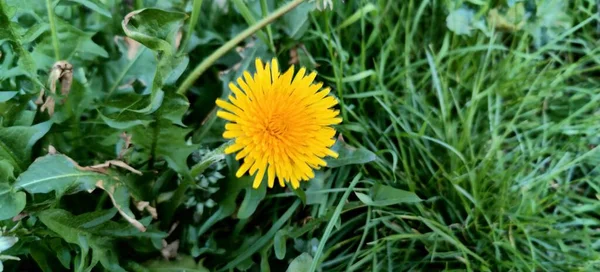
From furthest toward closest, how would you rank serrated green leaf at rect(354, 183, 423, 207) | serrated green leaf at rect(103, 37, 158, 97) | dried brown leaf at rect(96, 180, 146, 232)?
serrated green leaf at rect(103, 37, 158, 97) → serrated green leaf at rect(354, 183, 423, 207) → dried brown leaf at rect(96, 180, 146, 232)

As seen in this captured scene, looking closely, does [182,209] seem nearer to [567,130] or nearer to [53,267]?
[53,267]

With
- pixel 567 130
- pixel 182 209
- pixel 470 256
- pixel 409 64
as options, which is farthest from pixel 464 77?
pixel 182 209

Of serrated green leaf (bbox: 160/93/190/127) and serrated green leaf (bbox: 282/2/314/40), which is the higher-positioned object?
serrated green leaf (bbox: 282/2/314/40)

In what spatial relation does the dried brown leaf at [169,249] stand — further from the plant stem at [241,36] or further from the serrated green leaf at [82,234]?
the plant stem at [241,36]

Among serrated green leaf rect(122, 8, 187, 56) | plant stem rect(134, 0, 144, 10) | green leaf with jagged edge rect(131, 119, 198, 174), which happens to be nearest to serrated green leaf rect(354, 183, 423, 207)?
green leaf with jagged edge rect(131, 119, 198, 174)

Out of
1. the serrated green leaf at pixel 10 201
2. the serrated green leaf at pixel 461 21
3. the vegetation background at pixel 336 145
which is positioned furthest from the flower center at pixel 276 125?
the serrated green leaf at pixel 461 21

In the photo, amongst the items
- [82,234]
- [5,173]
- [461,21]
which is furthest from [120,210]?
[461,21]

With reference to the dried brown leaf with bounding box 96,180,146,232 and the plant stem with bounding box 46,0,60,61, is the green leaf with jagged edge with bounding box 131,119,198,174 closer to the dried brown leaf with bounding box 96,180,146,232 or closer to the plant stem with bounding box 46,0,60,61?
the dried brown leaf with bounding box 96,180,146,232
